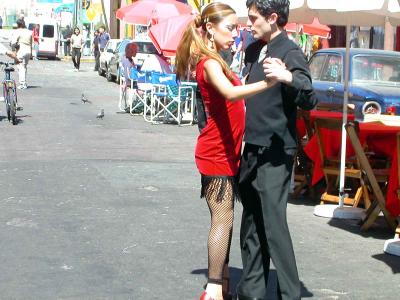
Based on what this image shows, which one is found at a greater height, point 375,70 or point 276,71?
point 276,71

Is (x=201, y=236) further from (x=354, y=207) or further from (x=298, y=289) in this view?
(x=298, y=289)

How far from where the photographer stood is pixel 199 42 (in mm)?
5324

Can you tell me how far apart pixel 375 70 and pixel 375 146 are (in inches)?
227

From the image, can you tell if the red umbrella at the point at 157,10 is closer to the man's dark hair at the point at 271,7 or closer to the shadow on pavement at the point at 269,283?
the shadow on pavement at the point at 269,283

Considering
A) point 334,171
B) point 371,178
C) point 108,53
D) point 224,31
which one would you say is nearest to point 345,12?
point 334,171

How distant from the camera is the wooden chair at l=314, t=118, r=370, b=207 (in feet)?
28.9

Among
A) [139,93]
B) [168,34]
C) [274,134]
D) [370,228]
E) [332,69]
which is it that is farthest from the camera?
[139,93]

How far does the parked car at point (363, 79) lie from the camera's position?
12664 millimetres

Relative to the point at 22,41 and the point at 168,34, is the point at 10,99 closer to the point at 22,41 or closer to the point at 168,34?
the point at 168,34

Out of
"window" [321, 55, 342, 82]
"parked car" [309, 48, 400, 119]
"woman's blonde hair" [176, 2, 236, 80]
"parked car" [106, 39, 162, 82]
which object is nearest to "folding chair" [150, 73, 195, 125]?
"parked car" [309, 48, 400, 119]

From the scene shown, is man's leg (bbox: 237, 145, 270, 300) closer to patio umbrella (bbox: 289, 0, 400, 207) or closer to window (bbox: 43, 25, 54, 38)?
patio umbrella (bbox: 289, 0, 400, 207)

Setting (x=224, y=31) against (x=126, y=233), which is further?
(x=126, y=233)

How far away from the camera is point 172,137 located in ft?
51.4

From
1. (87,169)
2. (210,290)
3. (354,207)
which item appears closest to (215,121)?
(210,290)
